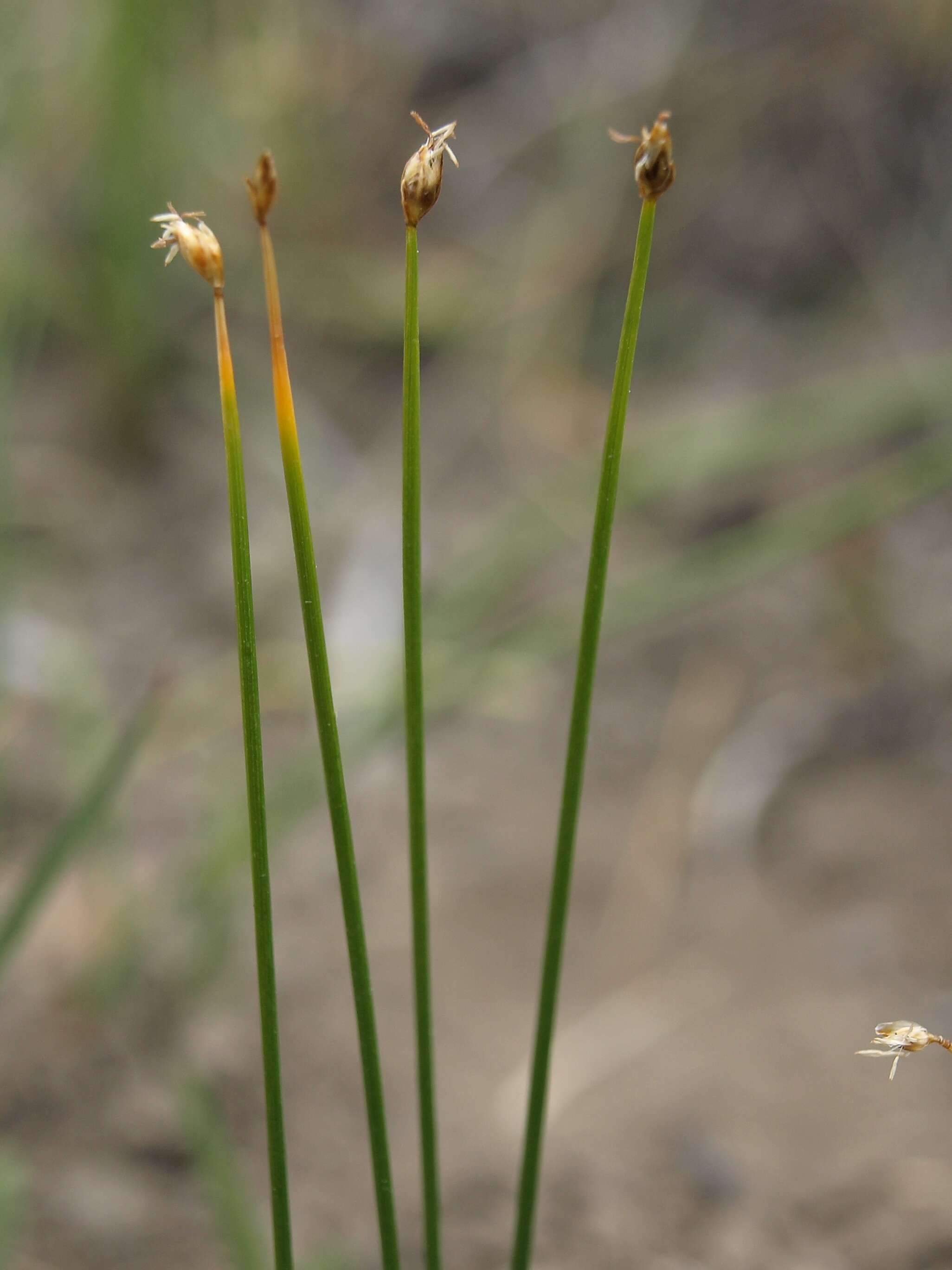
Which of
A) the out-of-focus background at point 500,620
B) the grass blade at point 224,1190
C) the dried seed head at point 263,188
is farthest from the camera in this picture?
the out-of-focus background at point 500,620

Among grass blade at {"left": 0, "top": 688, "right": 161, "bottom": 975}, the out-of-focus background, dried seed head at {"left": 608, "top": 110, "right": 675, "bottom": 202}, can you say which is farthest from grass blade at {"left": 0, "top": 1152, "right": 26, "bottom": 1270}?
dried seed head at {"left": 608, "top": 110, "right": 675, "bottom": 202}

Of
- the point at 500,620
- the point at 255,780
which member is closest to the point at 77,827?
the point at 255,780

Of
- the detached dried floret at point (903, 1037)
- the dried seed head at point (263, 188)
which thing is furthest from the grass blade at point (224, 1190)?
the dried seed head at point (263, 188)

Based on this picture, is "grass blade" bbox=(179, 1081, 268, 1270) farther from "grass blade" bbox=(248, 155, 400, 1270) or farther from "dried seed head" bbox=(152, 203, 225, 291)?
"dried seed head" bbox=(152, 203, 225, 291)

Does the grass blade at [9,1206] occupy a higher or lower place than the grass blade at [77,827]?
lower

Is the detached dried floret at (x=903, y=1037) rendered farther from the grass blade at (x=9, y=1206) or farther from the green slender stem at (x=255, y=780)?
the grass blade at (x=9, y=1206)

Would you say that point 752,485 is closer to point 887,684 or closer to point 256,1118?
point 887,684
